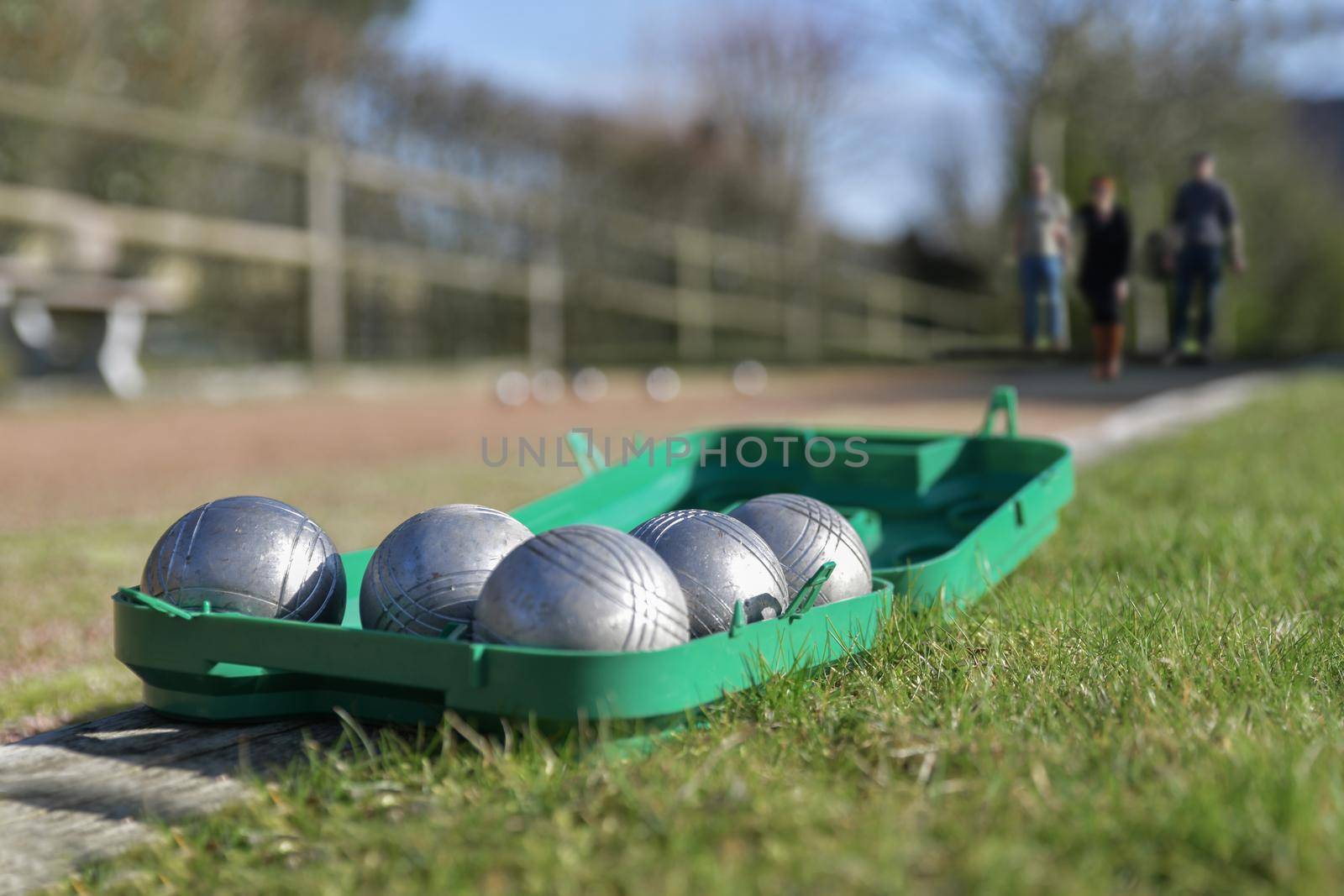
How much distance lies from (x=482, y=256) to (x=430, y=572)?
56.7ft

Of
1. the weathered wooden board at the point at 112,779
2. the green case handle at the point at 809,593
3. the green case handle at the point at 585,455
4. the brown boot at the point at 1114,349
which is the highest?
the brown boot at the point at 1114,349

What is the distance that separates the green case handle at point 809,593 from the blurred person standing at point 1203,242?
0.98m

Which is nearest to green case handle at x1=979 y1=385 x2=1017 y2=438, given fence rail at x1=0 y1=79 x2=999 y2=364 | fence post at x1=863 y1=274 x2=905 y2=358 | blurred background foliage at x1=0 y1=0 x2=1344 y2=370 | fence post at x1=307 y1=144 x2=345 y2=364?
blurred background foliage at x1=0 y1=0 x2=1344 y2=370

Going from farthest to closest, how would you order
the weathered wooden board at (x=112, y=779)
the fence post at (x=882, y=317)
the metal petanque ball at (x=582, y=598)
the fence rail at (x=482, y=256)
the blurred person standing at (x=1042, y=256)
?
1. the fence post at (x=882, y=317)
2. the fence rail at (x=482, y=256)
3. the blurred person standing at (x=1042, y=256)
4. the metal petanque ball at (x=582, y=598)
5. the weathered wooden board at (x=112, y=779)

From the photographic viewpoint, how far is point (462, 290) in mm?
19312

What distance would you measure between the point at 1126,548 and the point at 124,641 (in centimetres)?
357

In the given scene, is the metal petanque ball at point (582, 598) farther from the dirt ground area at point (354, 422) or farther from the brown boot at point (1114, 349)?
the dirt ground area at point (354, 422)

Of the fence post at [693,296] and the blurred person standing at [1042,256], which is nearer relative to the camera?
the blurred person standing at [1042,256]

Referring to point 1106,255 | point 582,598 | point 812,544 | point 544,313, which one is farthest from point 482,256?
point 582,598

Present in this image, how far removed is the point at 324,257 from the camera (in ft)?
53.1

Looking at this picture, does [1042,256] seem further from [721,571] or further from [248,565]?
[248,565]

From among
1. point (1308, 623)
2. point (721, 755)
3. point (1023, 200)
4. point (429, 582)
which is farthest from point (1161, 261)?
point (429, 582)

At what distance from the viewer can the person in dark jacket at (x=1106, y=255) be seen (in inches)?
123

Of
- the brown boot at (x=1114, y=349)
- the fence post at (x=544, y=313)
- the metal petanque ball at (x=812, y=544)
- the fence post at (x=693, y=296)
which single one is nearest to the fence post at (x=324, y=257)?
the fence post at (x=544, y=313)
